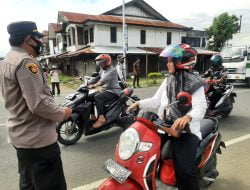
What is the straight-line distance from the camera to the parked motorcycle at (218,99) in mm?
6453

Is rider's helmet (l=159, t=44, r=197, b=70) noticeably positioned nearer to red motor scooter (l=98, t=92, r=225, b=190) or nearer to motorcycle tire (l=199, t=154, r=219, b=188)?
red motor scooter (l=98, t=92, r=225, b=190)

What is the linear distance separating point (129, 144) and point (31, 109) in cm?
86

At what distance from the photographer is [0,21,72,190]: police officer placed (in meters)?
1.97

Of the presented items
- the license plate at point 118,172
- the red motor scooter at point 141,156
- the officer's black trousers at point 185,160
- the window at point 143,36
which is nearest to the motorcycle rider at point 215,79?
the officer's black trousers at point 185,160

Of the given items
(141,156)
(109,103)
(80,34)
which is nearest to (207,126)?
(141,156)

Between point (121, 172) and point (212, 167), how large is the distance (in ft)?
4.86

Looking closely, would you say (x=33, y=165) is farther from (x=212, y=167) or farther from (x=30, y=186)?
(x=212, y=167)

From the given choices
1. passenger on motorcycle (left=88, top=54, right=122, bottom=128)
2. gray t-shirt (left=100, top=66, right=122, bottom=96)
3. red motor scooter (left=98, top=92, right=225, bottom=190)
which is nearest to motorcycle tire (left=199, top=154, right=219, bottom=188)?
red motor scooter (left=98, top=92, right=225, bottom=190)

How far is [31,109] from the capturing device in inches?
78.8

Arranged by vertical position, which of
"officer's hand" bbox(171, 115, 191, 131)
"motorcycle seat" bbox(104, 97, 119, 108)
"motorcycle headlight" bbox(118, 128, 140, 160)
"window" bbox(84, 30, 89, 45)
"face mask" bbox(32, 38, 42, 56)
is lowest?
"motorcycle seat" bbox(104, 97, 119, 108)

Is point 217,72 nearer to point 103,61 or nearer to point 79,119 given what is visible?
point 103,61

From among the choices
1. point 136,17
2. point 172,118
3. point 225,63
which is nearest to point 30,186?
point 172,118

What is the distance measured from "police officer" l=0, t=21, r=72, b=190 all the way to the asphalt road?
1.22 meters

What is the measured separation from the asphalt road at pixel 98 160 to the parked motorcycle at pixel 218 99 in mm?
587
